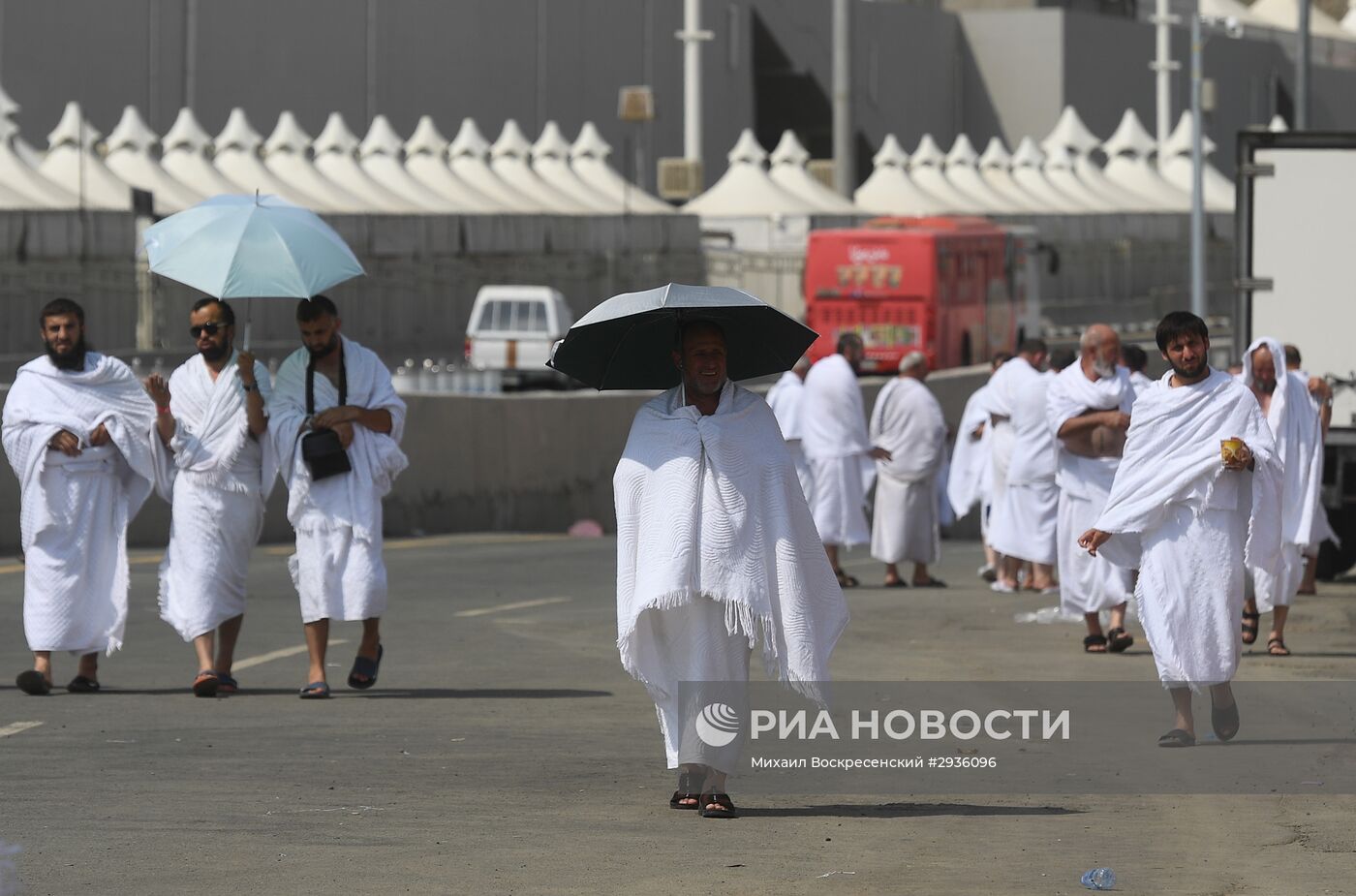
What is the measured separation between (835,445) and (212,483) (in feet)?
26.1

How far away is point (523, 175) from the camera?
50.9 metres

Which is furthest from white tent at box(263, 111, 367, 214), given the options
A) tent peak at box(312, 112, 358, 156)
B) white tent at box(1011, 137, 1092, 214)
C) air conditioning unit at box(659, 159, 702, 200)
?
white tent at box(1011, 137, 1092, 214)

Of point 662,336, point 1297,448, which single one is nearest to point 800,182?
point 1297,448

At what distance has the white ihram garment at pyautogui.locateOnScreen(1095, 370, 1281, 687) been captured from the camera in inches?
384

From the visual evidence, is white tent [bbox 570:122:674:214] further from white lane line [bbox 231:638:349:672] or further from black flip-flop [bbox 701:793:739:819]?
black flip-flop [bbox 701:793:739:819]

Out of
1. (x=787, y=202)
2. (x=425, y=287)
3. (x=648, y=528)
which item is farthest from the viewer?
(x=787, y=202)

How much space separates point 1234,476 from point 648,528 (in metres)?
2.94

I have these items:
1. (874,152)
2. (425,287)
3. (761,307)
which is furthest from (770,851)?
(874,152)

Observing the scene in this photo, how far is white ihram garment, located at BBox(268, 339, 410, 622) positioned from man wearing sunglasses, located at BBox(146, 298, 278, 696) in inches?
6.3

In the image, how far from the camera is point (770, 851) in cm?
734

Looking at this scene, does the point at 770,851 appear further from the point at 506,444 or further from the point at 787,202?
the point at 787,202

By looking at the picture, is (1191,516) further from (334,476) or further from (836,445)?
(836,445)

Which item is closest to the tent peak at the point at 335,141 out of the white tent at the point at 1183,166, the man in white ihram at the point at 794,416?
the white tent at the point at 1183,166

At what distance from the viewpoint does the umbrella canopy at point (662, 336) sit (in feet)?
26.2
